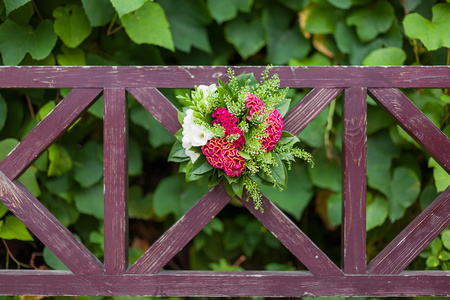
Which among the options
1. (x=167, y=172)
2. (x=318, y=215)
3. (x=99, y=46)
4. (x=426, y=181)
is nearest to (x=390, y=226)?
(x=426, y=181)

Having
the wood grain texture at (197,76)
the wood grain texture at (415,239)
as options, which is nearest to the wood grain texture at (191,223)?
the wood grain texture at (197,76)

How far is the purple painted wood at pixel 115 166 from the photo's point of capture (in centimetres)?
89

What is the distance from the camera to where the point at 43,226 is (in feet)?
2.96

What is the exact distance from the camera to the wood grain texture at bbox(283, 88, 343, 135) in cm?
90

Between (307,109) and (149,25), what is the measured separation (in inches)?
20.7

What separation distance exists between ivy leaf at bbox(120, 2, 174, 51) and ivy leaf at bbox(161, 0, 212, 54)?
5.4 inches

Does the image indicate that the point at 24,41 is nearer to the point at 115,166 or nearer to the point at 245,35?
the point at 115,166

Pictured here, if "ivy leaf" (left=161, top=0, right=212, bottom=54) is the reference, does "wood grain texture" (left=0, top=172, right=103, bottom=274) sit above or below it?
below

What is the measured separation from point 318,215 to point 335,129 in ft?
1.27

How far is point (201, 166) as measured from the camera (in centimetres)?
85

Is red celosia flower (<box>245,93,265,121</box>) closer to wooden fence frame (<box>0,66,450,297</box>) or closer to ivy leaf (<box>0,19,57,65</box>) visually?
wooden fence frame (<box>0,66,450,297</box>)

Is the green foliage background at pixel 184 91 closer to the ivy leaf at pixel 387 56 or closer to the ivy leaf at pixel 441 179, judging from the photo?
the ivy leaf at pixel 387 56

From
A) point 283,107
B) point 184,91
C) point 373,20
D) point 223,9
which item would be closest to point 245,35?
point 223,9

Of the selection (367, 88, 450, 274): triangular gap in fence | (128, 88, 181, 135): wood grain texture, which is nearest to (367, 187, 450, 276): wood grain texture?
(367, 88, 450, 274): triangular gap in fence
